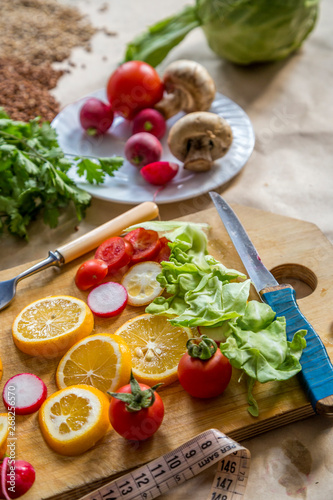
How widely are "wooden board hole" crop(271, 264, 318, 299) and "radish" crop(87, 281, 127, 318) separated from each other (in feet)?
2.46

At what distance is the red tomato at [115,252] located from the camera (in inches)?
93.9

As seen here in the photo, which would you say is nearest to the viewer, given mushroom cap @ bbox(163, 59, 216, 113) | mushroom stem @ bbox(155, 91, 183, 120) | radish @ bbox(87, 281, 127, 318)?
radish @ bbox(87, 281, 127, 318)

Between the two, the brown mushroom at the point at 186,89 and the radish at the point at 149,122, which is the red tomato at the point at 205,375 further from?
the brown mushroom at the point at 186,89

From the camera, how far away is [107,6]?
4734mm

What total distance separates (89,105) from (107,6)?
6.68ft

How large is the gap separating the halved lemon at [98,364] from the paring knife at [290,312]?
663 mm

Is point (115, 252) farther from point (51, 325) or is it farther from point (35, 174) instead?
point (35, 174)

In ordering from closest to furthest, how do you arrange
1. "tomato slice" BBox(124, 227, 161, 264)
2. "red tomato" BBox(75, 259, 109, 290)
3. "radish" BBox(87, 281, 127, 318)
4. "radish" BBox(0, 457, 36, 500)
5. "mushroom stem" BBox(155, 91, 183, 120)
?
"radish" BBox(0, 457, 36, 500) → "radish" BBox(87, 281, 127, 318) → "red tomato" BBox(75, 259, 109, 290) → "tomato slice" BBox(124, 227, 161, 264) → "mushroom stem" BBox(155, 91, 183, 120)

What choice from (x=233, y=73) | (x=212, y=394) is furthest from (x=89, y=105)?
(x=212, y=394)

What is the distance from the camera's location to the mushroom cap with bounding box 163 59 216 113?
3.16 metres

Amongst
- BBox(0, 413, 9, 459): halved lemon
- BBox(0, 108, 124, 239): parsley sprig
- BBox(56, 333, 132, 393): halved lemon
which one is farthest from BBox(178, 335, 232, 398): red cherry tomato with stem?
BBox(0, 108, 124, 239): parsley sprig

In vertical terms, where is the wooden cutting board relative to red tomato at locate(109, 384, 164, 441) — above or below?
below

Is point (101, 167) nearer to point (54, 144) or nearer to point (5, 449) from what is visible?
point (54, 144)

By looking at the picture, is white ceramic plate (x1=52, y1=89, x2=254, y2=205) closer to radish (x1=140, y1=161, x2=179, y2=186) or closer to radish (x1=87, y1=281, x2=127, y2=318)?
radish (x1=140, y1=161, x2=179, y2=186)
